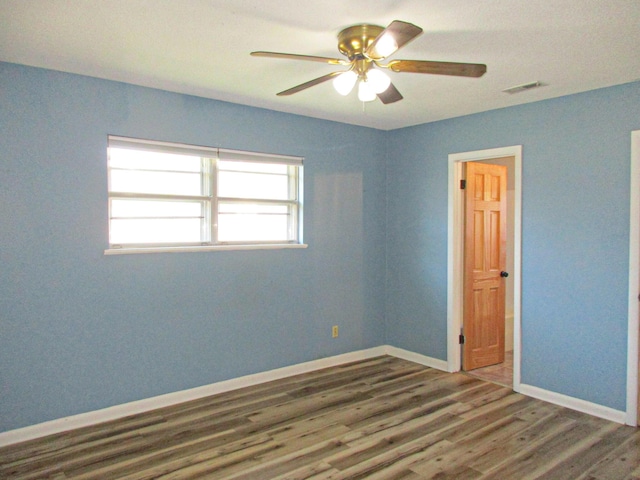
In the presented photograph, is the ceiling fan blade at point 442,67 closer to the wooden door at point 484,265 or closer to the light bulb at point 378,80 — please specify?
the light bulb at point 378,80

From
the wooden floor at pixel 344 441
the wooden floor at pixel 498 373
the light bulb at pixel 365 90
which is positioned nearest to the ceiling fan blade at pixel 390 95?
the light bulb at pixel 365 90

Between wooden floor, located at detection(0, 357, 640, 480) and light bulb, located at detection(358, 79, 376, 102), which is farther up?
light bulb, located at detection(358, 79, 376, 102)

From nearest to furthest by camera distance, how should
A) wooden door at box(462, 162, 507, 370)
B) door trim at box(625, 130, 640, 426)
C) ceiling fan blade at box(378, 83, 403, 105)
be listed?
1. ceiling fan blade at box(378, 83, 403, 105)
2. door trim at box(625, 130, 640, 426)
3. wooden door at box(462, 162, 507, 370)

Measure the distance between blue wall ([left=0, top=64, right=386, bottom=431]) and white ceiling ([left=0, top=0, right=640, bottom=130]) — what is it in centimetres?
28

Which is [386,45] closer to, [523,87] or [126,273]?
[523,87]

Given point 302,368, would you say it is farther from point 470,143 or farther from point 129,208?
point 470,143

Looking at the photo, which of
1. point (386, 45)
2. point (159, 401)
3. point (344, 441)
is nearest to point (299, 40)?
point (386, 45)

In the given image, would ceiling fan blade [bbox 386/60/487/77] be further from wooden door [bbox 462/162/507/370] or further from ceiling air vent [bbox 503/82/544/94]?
wooden door [bbox 462/162/507/370]

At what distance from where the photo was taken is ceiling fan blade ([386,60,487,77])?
223 cm

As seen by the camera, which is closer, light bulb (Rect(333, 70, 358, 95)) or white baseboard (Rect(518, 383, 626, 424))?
light bulb (Rect(333, 70, 358, 95))

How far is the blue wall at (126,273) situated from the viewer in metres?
3.05

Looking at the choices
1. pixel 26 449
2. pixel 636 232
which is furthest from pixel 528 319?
pixel 26 449

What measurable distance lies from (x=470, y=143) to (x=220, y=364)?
295 cm

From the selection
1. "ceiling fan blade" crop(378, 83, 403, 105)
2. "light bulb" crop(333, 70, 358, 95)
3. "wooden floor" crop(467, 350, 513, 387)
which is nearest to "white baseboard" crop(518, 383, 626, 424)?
"wooden floor" crop(467, 350, 513, 387)
